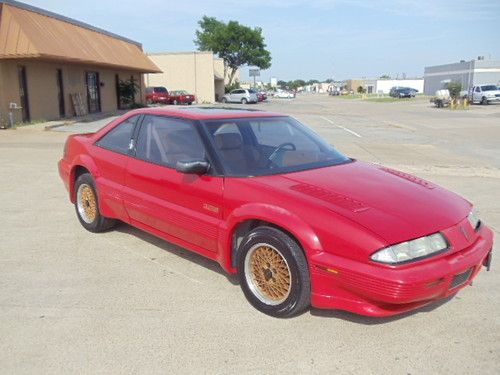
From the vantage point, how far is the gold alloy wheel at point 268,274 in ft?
11.8

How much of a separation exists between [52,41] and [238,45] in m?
50.3

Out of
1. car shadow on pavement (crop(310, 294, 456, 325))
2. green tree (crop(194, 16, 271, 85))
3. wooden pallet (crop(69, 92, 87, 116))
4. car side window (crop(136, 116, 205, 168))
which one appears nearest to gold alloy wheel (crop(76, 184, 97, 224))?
car side window (crop(136, 116, 205, 168))

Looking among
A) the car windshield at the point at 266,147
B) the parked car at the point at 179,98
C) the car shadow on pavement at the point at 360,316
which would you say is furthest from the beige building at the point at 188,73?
the car shadow on pavement at the point at 360,316

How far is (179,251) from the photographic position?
5078 mm

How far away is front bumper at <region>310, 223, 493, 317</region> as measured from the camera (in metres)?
3.07

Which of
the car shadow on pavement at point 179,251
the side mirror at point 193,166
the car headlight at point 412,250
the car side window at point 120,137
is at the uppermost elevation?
the car side window at point 120,137

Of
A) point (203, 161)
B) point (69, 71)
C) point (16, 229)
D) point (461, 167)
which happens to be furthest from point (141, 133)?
point (69, 71)

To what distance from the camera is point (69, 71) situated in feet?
81.1

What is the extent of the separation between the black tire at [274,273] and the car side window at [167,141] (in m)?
1.01

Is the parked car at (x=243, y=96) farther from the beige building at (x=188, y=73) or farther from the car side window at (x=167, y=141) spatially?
the car side window at (x=167, y=141)

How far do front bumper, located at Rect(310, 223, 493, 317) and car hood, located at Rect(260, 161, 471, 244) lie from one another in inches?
7.9

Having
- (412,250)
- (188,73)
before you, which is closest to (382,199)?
(412,250)

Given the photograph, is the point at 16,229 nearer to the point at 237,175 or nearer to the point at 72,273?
the point at 72,273

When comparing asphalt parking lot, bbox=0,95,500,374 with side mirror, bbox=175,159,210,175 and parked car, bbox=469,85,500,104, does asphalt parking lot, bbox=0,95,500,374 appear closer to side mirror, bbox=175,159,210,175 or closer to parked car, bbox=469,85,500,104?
side mirror, bbox=175,159,210,175
